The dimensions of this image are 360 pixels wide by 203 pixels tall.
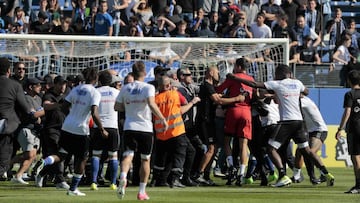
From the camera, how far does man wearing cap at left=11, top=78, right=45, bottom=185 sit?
21766 mm

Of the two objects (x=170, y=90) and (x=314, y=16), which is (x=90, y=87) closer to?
(x=170, y=90)

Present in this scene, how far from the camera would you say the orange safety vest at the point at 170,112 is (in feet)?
65.1

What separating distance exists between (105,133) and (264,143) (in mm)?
4318

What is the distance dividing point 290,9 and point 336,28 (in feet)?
4.91

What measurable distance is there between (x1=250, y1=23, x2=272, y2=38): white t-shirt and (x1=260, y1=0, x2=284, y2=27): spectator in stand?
1195mm

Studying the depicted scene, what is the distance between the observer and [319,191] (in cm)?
1992

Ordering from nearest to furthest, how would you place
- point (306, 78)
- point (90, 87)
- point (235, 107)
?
point (90, 87) → point (235, 107) → point (306, 78)

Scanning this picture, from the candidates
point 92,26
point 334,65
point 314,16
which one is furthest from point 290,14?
point 92,26

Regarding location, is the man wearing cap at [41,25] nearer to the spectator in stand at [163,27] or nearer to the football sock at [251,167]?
the spectator in stand at [163,27]

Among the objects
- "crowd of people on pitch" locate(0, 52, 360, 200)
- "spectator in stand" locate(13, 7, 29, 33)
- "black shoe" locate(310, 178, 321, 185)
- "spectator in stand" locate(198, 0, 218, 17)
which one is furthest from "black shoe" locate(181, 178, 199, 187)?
"spectator in stand" locate(198, 0, 218, 17)

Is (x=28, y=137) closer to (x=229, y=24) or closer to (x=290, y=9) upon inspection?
(x=229, y=24)

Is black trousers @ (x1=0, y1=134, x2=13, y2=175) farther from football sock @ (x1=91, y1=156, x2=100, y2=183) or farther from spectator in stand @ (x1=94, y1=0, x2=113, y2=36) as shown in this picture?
spectator in stand @ (x1=94, y1=0, x2=113, y2=36)

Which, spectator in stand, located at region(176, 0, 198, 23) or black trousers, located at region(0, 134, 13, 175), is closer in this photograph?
black trousers, located at region(0, 134, 13, 175)

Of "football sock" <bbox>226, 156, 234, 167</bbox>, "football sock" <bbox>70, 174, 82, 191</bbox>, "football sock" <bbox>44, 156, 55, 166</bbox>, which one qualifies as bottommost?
"football sock" <bbox>226, 156, 234, 167</bbox>
